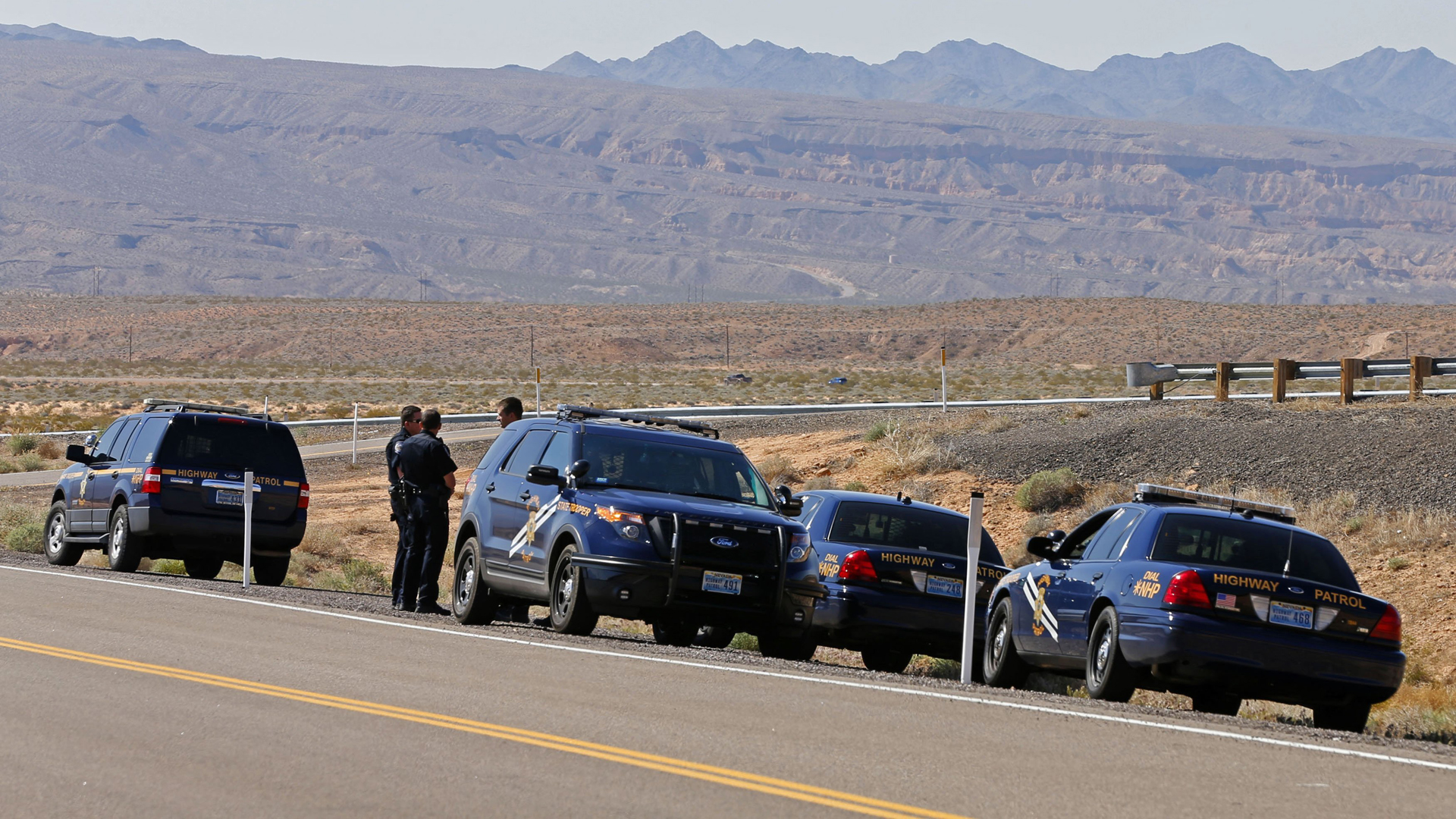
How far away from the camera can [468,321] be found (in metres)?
136

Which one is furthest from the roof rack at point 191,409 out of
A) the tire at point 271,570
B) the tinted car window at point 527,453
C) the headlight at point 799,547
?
the headlight at point 799,547

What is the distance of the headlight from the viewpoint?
13.6 meters

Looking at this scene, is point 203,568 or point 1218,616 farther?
point 203,568

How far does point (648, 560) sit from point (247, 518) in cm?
629

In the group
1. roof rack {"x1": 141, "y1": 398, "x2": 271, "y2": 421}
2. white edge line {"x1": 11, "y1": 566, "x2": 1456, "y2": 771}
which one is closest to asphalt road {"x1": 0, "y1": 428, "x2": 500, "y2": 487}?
roof rack {"x1": 141, "y1": 398, "x2": 271, "y2": 421}

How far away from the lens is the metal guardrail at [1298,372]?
27.7 m

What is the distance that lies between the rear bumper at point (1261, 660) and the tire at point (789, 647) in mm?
4116

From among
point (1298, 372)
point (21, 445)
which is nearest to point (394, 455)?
point (1298, 372)

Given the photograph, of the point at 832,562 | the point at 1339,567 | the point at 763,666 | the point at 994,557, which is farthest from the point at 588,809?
the point at 994,557

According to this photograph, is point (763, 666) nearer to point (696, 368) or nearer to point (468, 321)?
point (696, 368)

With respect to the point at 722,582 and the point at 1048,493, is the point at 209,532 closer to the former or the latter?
the point at 722,582

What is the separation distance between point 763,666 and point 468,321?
4917 inches

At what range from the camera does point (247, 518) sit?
58.4 feet

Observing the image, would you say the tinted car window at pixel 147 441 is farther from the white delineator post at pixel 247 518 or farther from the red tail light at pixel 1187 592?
the red tail light at pixel 1187 592
